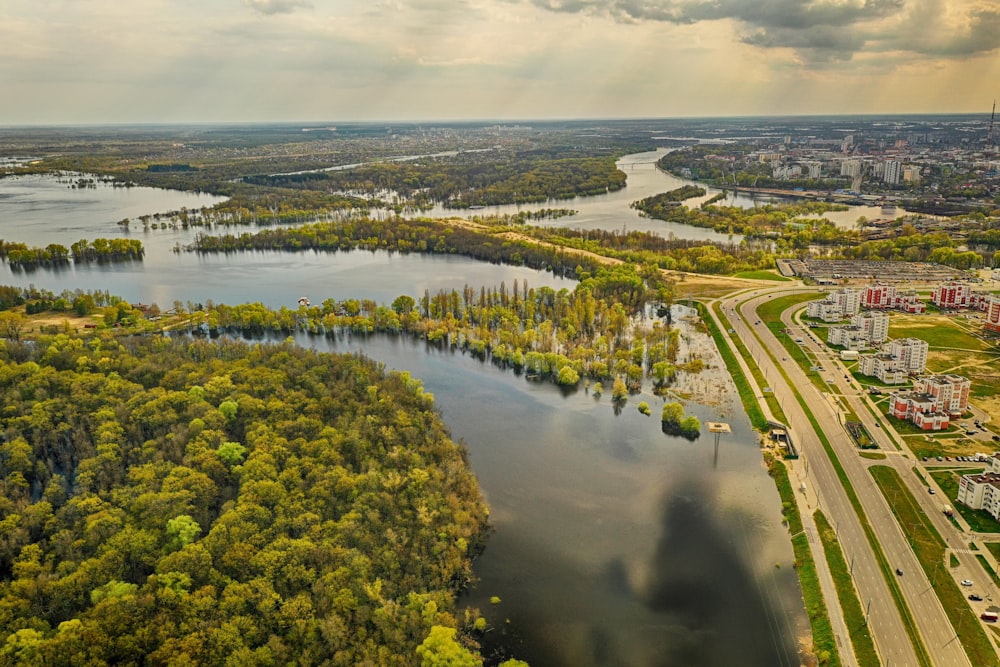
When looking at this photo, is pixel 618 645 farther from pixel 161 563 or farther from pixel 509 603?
pixel 161 563

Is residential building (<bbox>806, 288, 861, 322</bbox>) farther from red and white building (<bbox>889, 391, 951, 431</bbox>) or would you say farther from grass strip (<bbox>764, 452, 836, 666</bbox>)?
grass strip (<bbox>764, 452, 836, 666</bbox>)

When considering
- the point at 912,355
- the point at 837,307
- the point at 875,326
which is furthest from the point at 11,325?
the point at 837,307

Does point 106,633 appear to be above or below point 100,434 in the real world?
below

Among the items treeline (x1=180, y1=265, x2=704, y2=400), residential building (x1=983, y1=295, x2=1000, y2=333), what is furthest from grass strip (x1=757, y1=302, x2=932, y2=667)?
residential building (x1=983, y1=295, x2=1000, y2=333)

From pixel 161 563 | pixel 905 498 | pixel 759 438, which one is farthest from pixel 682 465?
pixel 161 563

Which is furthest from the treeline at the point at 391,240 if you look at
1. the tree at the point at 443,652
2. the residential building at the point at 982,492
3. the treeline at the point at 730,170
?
the treeline at the point at 730,170

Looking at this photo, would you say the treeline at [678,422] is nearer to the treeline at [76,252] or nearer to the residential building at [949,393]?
the residential building at [949,393]
